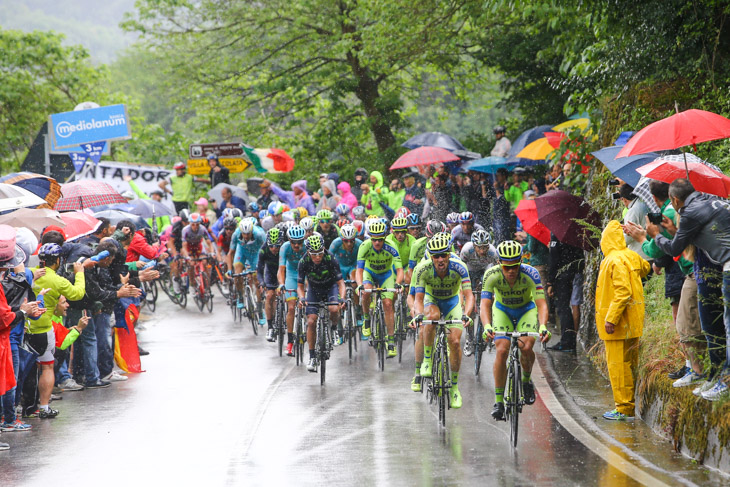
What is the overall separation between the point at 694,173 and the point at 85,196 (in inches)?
423

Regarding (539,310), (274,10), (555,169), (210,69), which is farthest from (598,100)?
(210,69)

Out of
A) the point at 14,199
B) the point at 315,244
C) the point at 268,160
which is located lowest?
the point at 315,244

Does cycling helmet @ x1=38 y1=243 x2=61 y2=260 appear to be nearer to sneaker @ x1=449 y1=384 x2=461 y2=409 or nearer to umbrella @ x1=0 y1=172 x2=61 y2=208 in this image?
sneaker @ x1=449 y1=384 x2=461 y2=409

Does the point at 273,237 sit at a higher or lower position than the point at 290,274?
higher

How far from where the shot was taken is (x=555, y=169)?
1864cm

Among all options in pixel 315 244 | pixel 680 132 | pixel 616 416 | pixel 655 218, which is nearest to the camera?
pixel 655 218

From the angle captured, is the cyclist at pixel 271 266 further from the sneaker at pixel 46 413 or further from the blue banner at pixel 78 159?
the blue banner at pixel 78 159

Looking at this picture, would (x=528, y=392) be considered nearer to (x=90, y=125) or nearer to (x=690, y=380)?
(x=690, y=380)

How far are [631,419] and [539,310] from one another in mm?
1576

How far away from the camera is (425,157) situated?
2327 centimetres

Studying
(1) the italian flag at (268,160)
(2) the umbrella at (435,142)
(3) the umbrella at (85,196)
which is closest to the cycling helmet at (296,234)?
(3) the umbrella at (85,196)

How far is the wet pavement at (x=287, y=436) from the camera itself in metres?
8.55

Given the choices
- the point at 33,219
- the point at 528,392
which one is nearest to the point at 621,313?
the point at 528,392

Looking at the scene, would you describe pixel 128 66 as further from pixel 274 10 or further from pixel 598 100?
pixel 598 100
